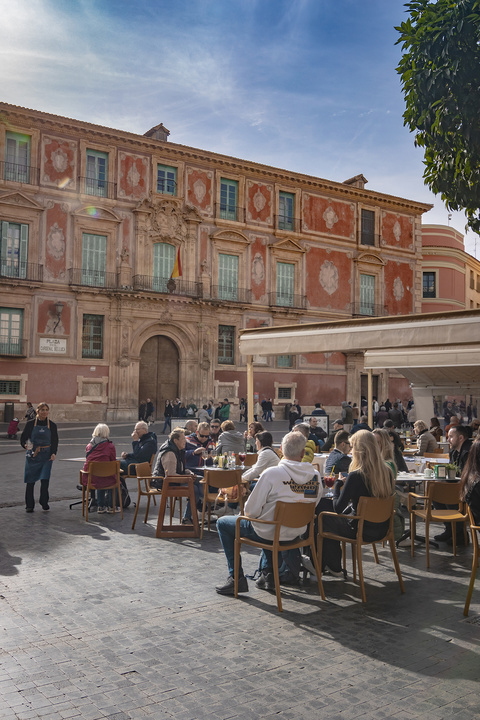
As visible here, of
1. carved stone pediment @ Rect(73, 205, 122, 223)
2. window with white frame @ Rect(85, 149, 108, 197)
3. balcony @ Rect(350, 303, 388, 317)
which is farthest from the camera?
balcony @ Rect(350, 303, 388, 317)

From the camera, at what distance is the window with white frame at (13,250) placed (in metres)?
25.8

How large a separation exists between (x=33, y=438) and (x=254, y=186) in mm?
24836

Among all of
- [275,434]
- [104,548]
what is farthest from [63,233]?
[104,548]

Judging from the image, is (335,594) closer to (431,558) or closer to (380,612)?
(380,612)

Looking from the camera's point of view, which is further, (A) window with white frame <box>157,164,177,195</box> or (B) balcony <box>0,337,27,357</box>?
(A) window with white frame <box>157,164,177,195</box>

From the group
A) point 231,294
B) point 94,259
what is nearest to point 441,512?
point 94,259

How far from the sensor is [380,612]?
16.5ft

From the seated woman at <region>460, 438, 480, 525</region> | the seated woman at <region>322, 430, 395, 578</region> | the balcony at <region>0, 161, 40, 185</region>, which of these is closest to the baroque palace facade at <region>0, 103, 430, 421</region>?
the balcony at <region>0, 161, 40, 185</region>

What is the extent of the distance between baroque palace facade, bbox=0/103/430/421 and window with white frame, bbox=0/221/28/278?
54 mm

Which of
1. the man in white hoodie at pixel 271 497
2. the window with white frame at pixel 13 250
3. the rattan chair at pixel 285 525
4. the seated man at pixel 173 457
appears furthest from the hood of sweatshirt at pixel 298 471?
the window with white frame at pixel 13 250

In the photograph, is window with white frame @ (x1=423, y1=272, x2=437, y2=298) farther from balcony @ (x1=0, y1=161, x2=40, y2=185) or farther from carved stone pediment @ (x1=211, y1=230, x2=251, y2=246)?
balcony @ (x1=0, y1=161, x2=40, y2=185)

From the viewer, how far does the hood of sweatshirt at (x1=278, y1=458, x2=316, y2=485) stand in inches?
218

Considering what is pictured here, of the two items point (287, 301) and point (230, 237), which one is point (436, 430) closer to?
point (230, 237)

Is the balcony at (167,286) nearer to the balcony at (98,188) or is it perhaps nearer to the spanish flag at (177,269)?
the spanish flag at (177,269)
